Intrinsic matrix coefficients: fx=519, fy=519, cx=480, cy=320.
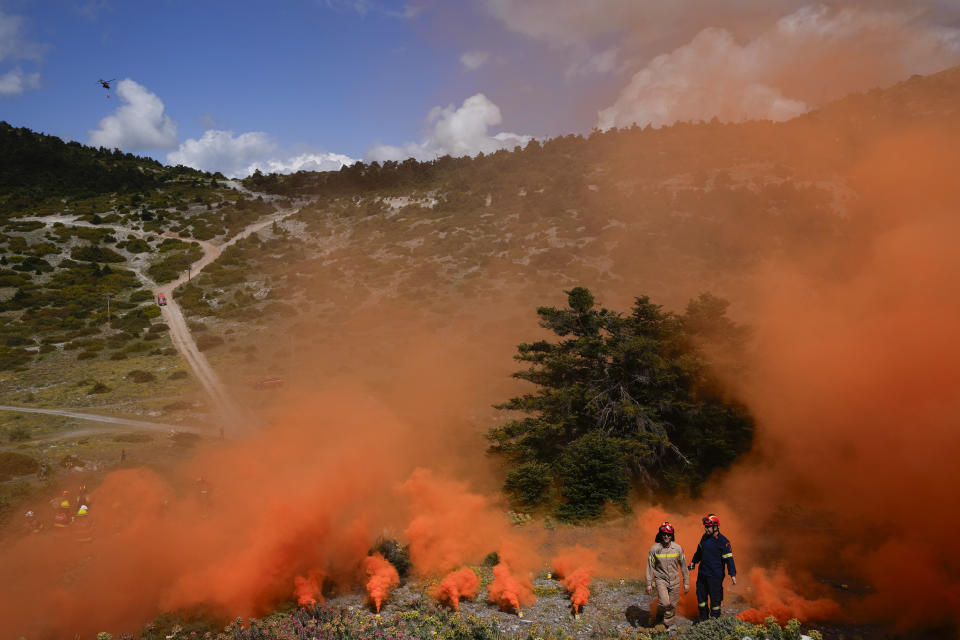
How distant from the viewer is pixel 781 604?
38.9 feet

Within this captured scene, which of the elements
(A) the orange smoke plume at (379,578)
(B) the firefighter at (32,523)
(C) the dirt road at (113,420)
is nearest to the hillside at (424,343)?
(A) the orange smoke plume at (379,578)

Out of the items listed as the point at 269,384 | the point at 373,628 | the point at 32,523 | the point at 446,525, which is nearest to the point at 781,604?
the point at 373,628

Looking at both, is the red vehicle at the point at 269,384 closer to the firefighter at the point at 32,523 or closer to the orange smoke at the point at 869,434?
the firefighter at the point at 32,523

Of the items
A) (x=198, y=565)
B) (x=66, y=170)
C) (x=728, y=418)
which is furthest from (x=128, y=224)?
(x=728, y=418)

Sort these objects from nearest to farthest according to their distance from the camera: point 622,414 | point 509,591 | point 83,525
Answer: point 509,591
point 83,525
point 622,414

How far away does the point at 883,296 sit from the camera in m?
20.8

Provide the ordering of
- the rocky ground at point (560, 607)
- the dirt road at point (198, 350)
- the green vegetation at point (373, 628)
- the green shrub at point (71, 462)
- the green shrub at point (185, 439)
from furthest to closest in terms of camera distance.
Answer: the dirt road at point (198, 350), the green shrub at point (185, 439), the green shrub at point (71, 462), the rocky ground at point (560, 607), the green vegetation at point (373, 628)

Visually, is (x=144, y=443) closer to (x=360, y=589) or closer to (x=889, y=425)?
(x=360, y=589)

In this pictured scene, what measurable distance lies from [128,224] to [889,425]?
101295 mm

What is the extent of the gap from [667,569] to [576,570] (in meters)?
3.78

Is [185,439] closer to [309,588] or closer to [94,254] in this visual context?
[309,588]

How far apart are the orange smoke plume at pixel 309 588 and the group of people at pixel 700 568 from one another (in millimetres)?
8588

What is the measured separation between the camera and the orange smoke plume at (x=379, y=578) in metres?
13.7

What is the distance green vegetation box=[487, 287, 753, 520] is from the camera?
20.3 meters
